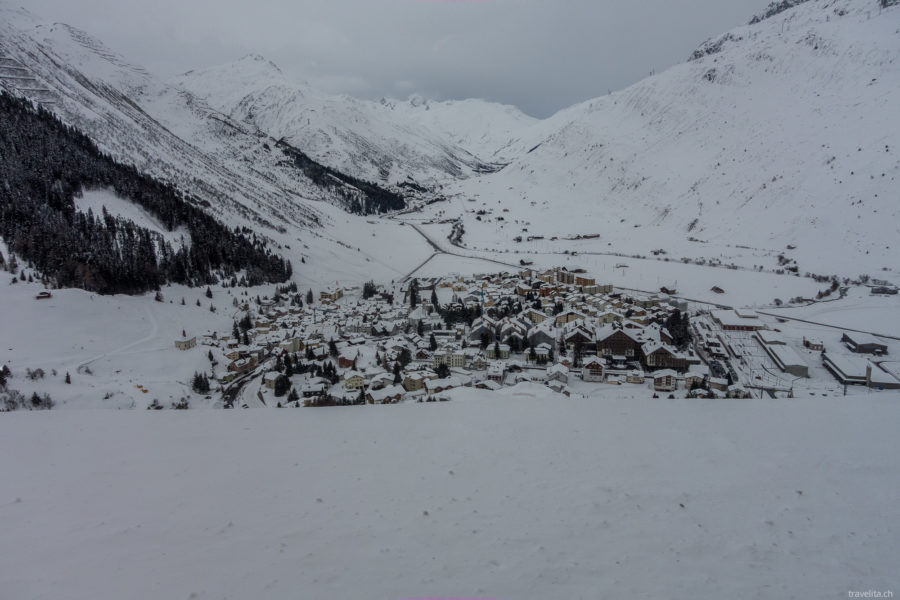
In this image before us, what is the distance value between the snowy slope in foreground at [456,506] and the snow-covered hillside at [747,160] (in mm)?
38302

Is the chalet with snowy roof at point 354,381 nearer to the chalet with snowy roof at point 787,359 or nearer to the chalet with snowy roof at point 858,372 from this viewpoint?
the chalet with snowy roof at point 787,359

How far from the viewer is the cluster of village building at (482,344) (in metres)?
17.7

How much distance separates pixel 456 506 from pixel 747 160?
66.1 meters

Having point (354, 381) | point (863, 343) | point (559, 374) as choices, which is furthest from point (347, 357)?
point (863, 343)

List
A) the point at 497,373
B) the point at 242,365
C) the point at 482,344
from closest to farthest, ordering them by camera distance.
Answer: the point at 497,373, the point at 242,365, the point at 482,344

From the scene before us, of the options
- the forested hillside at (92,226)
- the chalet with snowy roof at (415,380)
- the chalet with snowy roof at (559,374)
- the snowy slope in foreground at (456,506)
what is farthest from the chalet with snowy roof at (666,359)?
the forested hillside at (92,226)

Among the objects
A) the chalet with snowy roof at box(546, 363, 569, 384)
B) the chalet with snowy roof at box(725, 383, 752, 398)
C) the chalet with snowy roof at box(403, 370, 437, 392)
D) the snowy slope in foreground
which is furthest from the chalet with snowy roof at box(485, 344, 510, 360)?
the snowy slope in foreground

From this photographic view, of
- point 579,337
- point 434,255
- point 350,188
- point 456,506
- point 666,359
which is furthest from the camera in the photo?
point 350,188

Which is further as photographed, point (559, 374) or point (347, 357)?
point (347, 357)

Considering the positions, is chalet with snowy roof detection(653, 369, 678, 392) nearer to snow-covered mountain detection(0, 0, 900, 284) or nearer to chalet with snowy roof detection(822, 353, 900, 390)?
chalet with snowy roof detection(822, 353, 900, 390)

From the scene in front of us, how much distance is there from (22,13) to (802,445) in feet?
643

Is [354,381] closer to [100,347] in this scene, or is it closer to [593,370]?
[593,370]

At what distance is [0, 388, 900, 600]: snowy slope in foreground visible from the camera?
3.73 m

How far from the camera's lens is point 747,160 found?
182ft
